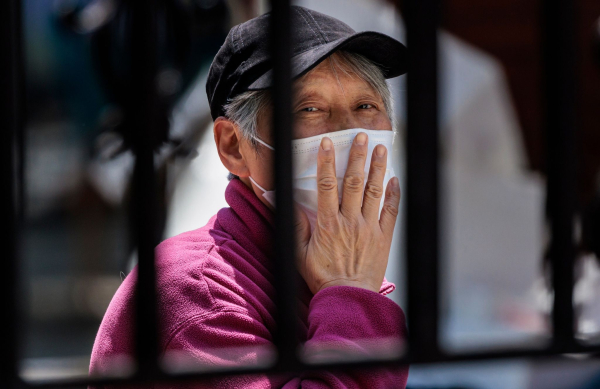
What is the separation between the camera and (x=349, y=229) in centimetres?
156

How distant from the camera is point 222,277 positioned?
1.55m

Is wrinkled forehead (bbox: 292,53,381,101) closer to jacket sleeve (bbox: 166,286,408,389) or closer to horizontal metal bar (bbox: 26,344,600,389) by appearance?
jacket sleeve (bbox: 166,286,408,389)

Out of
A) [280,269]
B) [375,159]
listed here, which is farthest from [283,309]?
[375,159]

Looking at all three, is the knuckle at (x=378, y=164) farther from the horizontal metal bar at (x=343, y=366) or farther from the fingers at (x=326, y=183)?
the horizontal metal bar at (x=343, y=366)

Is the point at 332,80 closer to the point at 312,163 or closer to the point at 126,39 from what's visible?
the point at 312,163

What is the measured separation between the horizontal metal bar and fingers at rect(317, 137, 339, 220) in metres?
0.68

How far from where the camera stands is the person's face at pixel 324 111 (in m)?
1.75

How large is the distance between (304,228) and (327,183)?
188mm

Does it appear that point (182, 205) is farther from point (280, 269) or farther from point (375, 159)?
point (280, 269)

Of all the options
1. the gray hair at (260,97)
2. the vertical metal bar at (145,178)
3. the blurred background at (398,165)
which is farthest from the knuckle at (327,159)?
the vertical metal bar at (145,178)

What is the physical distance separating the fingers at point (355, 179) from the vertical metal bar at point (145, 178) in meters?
0.81

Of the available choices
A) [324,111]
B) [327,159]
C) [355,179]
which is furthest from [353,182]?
[324,111]

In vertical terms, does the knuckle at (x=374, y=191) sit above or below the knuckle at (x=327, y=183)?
below

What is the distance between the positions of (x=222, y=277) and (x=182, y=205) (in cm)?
240
